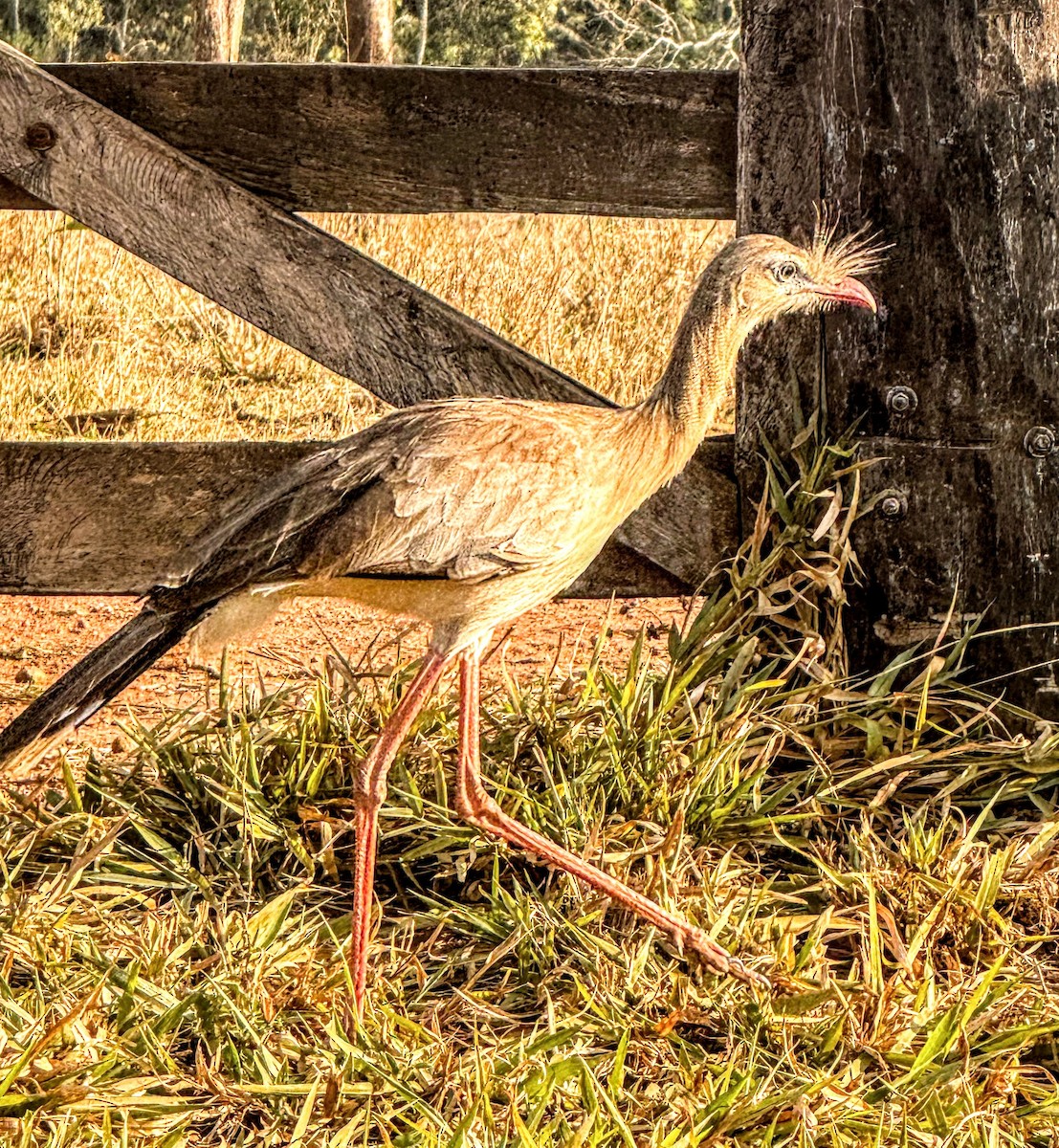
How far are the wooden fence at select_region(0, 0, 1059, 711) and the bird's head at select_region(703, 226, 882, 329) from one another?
32 centimetres

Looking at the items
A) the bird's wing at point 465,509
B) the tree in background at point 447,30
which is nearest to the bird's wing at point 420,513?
the bird's wing at point 465,509

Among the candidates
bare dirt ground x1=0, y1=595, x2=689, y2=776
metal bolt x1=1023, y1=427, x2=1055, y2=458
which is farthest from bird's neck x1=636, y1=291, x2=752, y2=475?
bare dirt ground x1=0, y1=595, x2=689, y2=776

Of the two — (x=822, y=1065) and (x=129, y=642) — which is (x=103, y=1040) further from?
(x=822, y=1065)

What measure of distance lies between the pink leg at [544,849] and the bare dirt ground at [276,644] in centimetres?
96

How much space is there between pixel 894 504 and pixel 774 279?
0.71m

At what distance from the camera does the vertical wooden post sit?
12.2 ft

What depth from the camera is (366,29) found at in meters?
14.2

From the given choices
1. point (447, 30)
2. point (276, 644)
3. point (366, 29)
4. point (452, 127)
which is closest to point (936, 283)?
point (452, 127)

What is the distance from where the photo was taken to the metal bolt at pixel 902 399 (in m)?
3.88

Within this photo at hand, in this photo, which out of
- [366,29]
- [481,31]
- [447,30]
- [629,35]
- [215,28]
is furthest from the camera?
[447,30]

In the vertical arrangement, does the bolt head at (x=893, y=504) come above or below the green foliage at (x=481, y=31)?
below

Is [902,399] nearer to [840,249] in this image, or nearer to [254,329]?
[840,249]

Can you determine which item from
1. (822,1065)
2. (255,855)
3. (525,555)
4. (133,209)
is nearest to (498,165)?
(133,209)

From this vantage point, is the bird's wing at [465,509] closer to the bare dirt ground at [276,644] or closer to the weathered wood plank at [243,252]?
the weathered wood plank at [243,252]
